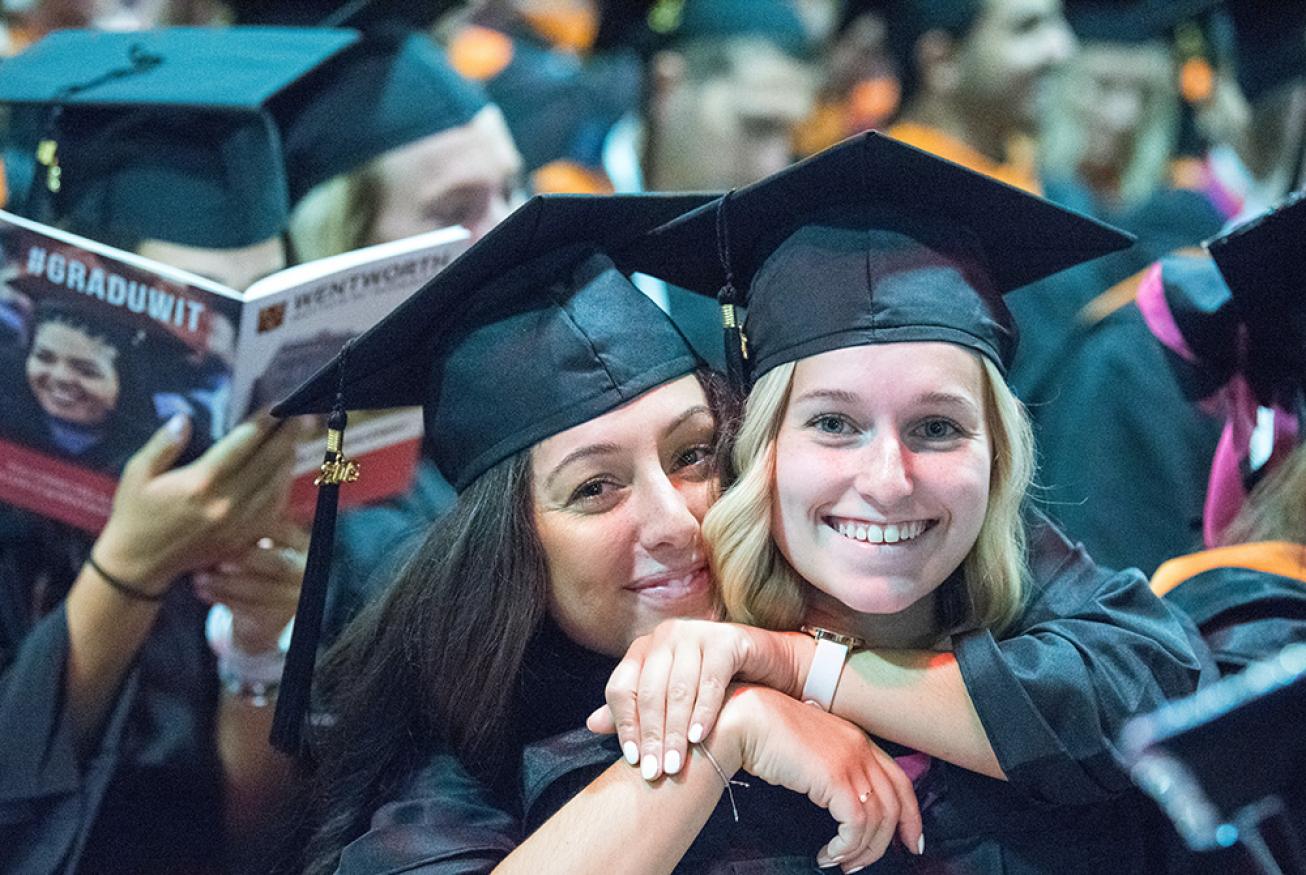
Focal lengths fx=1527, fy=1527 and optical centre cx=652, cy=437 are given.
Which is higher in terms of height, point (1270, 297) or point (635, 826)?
point (1270, 297)

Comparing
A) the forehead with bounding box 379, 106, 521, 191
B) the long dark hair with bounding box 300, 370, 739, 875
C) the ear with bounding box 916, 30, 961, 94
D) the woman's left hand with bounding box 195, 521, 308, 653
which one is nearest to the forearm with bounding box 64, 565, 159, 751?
the woman's left hand with bounding box 195, 521, 308, 653

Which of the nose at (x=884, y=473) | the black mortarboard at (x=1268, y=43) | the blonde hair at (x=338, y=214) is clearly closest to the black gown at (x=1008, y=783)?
the nose at (x=884, y=473)

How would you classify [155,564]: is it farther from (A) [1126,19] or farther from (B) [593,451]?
(A) [1126,19]

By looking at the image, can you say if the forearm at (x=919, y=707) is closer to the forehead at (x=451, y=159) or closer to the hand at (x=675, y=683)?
the hand at (x=675, y=683)

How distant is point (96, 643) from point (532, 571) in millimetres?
957

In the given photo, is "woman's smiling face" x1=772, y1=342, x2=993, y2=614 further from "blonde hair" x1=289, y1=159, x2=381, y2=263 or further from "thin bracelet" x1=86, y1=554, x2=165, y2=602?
"blonde hair" x1=289, y1=159, x2=381, y2=263

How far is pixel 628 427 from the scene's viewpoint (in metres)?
1.92

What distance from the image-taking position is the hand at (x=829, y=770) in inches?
68.5

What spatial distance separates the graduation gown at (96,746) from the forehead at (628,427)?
1.06 meters

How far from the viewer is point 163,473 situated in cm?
247

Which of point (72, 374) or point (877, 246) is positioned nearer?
point (877, 246)

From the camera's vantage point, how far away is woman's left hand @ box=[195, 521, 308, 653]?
2568mm

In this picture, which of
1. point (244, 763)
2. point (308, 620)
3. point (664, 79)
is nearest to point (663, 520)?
point (308, 620)

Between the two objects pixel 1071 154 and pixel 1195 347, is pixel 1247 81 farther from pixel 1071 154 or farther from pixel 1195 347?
pixel 1195 347
